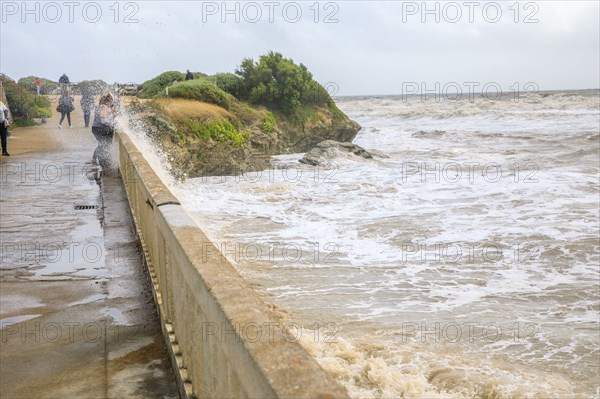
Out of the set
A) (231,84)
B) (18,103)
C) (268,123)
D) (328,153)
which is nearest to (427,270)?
(328,153)

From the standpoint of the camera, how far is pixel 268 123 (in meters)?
24.8

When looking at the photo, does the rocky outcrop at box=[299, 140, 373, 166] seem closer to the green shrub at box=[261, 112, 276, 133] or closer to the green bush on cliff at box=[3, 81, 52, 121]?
the green shrub at box=[261, 112, 276, 133]

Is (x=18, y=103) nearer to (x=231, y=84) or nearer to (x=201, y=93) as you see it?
(x=231, y=84)

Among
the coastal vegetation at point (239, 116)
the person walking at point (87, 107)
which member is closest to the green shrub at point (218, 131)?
the coastal vegetation at point (239, 116)

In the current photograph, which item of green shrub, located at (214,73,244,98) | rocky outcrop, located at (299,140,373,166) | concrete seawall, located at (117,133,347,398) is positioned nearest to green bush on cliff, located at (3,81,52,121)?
green shrub, located at (214,73,244,98)

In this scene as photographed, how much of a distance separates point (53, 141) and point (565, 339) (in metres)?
17.9

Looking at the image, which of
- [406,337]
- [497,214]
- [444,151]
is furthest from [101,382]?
[444,151]

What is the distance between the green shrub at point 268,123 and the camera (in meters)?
24.5

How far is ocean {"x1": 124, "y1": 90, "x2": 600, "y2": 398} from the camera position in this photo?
5.55 meters

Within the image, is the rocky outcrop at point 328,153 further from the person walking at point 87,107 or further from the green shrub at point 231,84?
the person walking at point 87,107

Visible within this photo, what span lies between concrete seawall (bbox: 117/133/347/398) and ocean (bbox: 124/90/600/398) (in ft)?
6.51

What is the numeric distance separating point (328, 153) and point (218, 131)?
4.91m

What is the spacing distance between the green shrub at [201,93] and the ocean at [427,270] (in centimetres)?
457

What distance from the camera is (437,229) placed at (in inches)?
462
